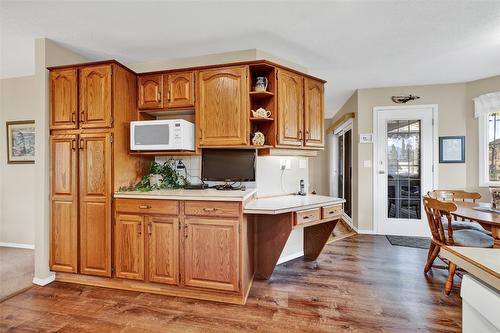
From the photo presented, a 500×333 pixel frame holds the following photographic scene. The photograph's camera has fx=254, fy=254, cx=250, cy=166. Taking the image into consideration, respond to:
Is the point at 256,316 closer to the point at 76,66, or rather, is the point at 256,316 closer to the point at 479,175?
the point at 76,66

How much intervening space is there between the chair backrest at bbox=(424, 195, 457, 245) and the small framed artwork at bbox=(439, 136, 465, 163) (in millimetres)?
2024

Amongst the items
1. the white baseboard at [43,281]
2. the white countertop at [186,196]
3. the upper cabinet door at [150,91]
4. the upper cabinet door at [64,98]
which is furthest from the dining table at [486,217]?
the white baseboard at [43,281]

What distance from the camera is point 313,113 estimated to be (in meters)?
2.96

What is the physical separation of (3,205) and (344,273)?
15.9ft

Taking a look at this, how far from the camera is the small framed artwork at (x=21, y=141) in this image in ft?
12.2

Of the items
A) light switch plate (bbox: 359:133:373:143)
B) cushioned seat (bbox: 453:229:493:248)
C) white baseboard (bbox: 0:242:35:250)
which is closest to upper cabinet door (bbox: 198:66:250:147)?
cushioned seat (bbox: 453:229:493:248)

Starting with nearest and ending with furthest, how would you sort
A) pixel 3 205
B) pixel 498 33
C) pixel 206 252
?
pixel 206 252 → pixel 498 33 → pixel 3 205

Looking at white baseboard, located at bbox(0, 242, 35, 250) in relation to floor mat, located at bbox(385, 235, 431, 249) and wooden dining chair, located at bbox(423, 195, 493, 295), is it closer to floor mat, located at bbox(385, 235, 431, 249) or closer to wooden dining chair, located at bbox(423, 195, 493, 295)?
wooden dining chair, located at bbox(423, 195, 493, 295)

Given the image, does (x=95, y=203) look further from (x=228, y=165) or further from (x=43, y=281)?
(x=228, y=165)

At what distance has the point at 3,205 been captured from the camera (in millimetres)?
3785

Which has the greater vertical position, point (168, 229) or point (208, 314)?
point (168, 229)

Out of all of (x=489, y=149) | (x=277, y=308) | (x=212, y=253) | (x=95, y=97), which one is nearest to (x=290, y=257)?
(x=277, y=308)

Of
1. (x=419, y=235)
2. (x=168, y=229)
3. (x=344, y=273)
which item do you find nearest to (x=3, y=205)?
(x=168, y=229)

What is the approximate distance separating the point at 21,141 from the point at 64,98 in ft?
6.11
